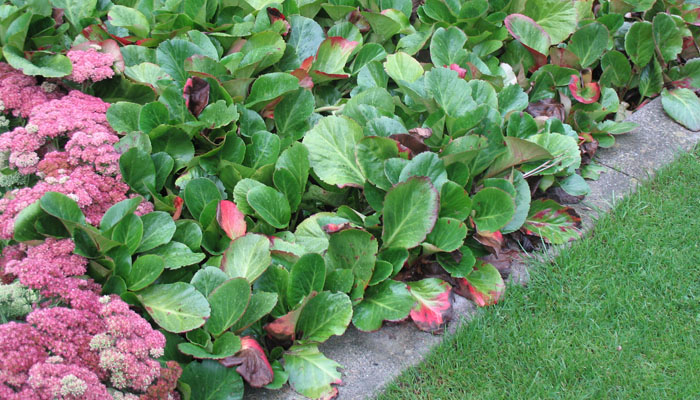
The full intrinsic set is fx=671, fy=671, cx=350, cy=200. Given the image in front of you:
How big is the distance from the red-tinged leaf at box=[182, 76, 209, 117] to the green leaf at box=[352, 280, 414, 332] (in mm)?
1001

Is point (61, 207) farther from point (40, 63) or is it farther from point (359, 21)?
point (359, 21)

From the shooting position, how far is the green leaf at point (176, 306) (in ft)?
6.40

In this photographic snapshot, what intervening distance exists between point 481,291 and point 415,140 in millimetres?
608

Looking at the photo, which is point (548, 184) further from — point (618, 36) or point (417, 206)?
point (618, 36)

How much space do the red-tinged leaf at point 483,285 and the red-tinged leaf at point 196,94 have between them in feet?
3.94

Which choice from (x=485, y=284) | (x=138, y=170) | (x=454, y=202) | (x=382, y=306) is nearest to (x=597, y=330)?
(x=485, y=284)

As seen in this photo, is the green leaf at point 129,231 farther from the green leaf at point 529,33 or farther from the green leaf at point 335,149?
the green leaf at point 529,33

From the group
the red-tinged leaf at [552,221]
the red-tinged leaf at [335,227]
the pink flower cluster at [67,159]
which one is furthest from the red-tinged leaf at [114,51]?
the red-tinged leaf at [552,221]

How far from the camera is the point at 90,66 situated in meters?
2.64

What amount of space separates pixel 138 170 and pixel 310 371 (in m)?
0.95

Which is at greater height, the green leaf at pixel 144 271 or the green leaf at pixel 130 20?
the green leaf at pixel 130 20

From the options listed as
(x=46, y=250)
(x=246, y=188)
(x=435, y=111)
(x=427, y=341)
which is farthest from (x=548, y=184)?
(x=46, y=250)

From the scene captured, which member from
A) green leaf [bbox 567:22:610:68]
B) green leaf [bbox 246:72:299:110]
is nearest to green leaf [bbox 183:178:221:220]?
green leaf [bbox 246:72:299:110]

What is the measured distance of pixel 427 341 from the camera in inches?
87.8
